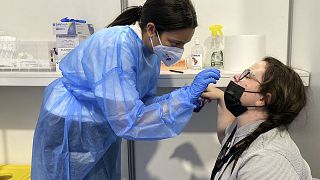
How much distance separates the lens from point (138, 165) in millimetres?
1865

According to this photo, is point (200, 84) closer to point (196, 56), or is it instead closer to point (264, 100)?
point (264, 100)

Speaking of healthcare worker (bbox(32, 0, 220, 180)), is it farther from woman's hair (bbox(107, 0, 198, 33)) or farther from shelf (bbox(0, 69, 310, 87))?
shelf (bbox(0, 69, 310, 87))

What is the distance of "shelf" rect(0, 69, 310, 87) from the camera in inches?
60.7

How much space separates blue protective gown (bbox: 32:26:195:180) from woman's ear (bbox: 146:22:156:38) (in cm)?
5

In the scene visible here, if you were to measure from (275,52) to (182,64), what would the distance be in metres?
0.52

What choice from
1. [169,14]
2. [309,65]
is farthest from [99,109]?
[309,65]

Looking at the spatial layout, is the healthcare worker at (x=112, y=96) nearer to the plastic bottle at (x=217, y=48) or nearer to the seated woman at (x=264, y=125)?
the seated woman at (x=264, y=125)

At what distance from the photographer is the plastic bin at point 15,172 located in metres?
1.77

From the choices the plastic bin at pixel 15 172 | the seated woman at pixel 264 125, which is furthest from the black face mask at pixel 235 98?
the plastic bin at pixel 15 172

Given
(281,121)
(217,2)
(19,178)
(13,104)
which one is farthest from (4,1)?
(281,121)

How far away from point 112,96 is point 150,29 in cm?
32

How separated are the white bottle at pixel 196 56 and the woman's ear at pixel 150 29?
51cm

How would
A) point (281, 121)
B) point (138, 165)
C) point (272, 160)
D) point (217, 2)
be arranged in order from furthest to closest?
point (138, 165)
point (217, 2)
point (281, 121)
point (272, 160)

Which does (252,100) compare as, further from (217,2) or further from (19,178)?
(19,178)
